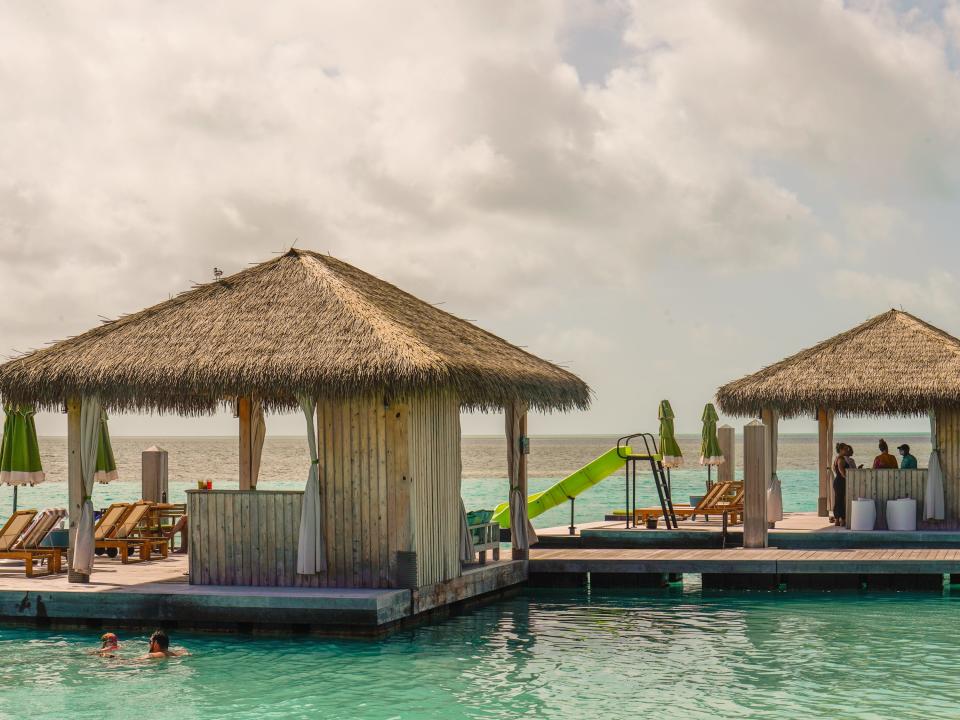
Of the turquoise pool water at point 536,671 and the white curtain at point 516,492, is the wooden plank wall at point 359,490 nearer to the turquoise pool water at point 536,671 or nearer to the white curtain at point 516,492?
the turquoise pool water at point 536,671

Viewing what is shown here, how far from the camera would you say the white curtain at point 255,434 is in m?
18.2

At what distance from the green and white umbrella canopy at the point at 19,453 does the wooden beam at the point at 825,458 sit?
44.8 ft

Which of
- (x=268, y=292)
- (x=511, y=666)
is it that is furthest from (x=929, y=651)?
(x=268, y=292)

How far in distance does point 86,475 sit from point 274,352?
8.84 ft

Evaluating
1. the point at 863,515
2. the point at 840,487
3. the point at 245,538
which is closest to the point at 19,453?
the point at 245,538

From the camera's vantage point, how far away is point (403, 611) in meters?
14.1

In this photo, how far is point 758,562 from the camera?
17.8 meters

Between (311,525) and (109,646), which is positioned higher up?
(311,525)

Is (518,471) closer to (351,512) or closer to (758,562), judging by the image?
(758,562)

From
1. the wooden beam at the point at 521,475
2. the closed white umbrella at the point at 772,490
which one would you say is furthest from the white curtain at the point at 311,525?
the closed white umbrella at the point at 772,490

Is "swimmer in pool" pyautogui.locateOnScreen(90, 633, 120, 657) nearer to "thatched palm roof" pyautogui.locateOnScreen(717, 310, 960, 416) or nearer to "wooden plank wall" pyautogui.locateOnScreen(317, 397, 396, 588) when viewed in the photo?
"wooden plank wall" pyautogui.locateOnScreen(317, 397, 396, 588)

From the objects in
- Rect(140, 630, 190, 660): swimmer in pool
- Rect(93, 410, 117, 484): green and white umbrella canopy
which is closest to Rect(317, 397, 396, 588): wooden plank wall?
Rect(140, 630, 190, 660): swimmer in pool

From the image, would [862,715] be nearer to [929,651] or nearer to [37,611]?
[929,651]

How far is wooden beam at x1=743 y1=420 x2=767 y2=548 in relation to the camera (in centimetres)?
1902
